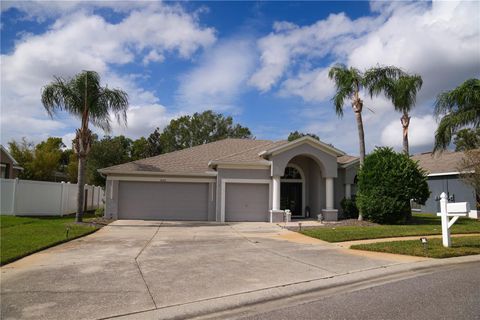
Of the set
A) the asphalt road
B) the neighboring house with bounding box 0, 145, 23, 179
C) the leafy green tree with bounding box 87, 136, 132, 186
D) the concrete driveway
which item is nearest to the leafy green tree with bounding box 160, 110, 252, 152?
the leafy green tree with bounding box 87, 136, 132, 186

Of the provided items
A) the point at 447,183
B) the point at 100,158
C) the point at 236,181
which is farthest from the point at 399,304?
the point at 100,158

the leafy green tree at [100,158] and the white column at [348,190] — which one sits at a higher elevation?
the leafy green tree at [100,158]

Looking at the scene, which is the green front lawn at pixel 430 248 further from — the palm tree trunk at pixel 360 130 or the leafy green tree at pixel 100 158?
the leafy green tree at pixel 100 158

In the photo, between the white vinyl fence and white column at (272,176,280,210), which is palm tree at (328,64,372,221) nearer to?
white column at (272,176,280,210)

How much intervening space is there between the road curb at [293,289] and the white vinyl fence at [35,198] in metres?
17.2

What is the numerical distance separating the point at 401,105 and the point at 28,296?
22.2 meters

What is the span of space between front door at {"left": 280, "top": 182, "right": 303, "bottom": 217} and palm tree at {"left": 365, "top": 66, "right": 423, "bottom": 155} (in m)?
7.03

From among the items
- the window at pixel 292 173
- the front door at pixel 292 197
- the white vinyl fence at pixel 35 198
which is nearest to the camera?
the white vinyl fence at pixel 35 198

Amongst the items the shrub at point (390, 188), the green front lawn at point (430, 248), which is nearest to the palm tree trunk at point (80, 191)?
the green front lawn at point (430, 248)

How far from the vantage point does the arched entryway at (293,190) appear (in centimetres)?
2500

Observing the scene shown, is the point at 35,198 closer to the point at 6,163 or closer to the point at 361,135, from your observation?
the point at 6,163

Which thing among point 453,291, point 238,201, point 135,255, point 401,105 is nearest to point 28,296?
point 135,255

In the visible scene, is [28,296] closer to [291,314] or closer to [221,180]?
[291,314]

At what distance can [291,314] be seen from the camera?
19.5ft
